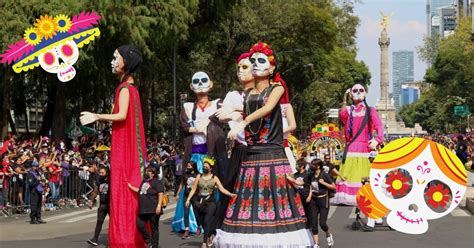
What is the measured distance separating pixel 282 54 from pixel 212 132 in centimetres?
3081

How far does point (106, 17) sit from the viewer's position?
74.5 feet

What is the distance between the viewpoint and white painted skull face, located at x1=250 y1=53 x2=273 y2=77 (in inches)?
312

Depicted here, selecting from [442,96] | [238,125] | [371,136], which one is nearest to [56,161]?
[371,136]

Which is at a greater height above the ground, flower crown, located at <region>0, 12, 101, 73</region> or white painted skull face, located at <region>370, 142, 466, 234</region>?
flower crown, located at <region>0, 12, 101, 73</region>

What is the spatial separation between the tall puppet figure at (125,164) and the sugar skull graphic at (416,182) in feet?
9.02

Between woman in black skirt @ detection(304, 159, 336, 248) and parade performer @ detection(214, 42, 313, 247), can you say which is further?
woman in black skirt @ detection(304, 159, 336, 248)

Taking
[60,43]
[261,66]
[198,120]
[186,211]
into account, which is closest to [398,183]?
[261,66]

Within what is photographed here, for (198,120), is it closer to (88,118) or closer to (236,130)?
(88,118)

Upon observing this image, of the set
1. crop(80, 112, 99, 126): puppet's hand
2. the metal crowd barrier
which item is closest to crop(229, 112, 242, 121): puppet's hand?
crop(80, 112, 99, 126): puppet's hand

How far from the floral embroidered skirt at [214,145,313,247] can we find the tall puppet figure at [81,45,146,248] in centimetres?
135

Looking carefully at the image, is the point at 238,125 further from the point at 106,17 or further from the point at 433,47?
the point at 433,47

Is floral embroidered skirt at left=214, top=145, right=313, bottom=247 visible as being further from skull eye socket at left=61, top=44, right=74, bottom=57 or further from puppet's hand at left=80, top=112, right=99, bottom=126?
skull eye socket at left=61, top=44, right=74, bottom=57

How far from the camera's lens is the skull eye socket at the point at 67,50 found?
15753mm

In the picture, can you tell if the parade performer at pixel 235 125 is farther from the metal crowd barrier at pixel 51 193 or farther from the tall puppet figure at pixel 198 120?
the metal crowd barrier at pixel 51 193
